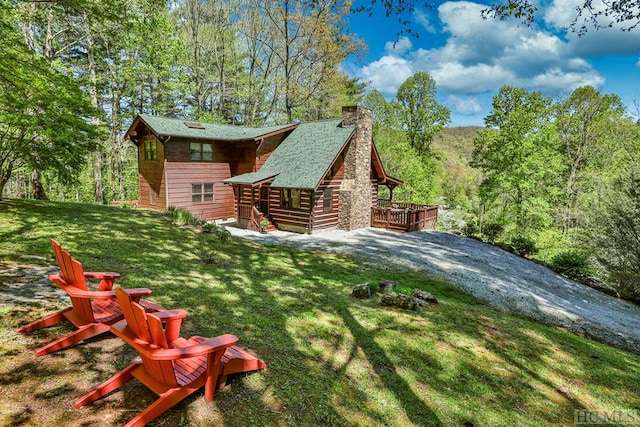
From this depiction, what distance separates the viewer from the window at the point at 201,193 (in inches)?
803

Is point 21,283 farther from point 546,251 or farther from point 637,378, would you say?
point 546,251

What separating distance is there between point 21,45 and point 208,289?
25.5 ft

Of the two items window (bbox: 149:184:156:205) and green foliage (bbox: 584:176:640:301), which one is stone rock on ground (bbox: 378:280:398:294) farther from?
window (bbox: 149:184:156:205)

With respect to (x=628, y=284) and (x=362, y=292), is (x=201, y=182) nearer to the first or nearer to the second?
(x=362, y=292)

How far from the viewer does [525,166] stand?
854 inches

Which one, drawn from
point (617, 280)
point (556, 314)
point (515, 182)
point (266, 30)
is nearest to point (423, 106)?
point (515, 182)

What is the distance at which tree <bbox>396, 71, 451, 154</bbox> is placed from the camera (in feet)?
105

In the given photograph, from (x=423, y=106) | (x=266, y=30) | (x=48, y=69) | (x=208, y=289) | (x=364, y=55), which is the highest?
(x=266, y=30)

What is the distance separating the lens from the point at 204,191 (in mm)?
20922

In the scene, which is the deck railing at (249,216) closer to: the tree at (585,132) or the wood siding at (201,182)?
the wood siding at (201,182)

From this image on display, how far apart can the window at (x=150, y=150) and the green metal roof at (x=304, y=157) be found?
5013 millimetres

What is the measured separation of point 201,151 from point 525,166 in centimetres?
2173

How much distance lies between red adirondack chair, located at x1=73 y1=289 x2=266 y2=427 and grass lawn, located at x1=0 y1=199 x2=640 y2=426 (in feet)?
0.53

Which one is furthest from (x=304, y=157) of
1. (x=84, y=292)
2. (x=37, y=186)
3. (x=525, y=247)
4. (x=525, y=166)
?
Result: (x=84, y=292)
